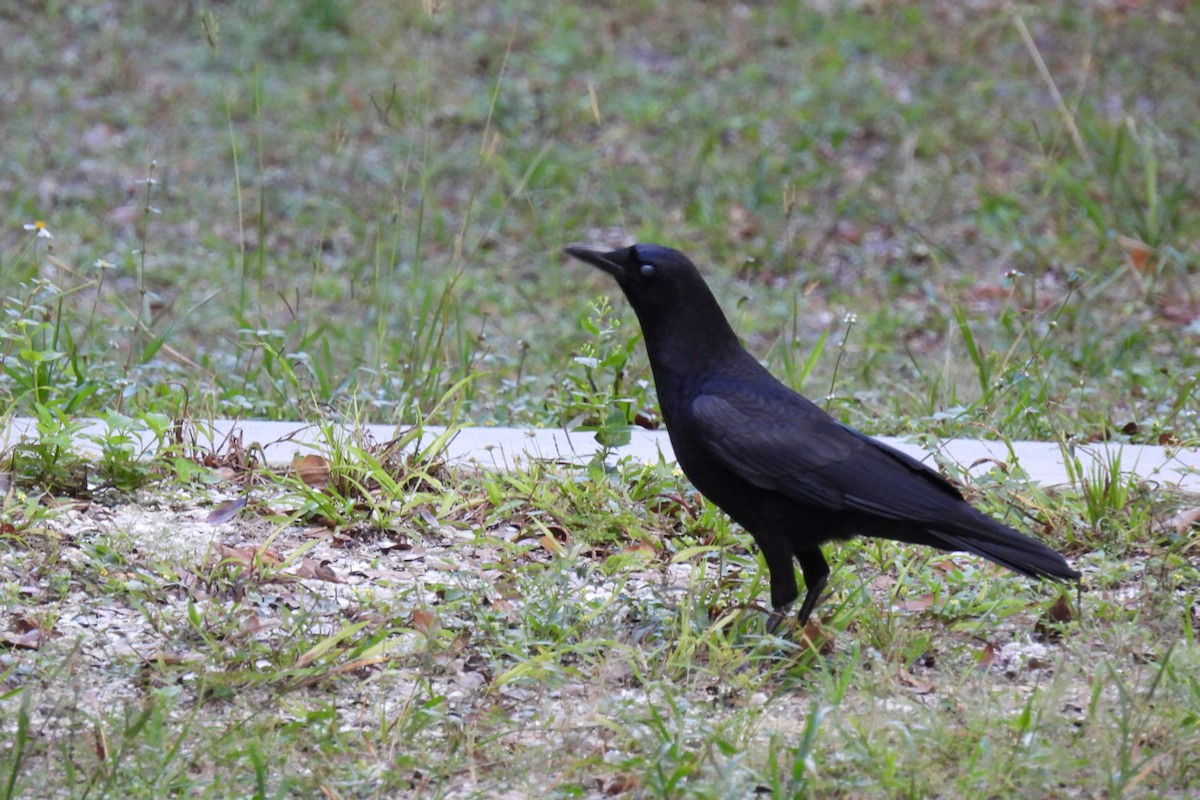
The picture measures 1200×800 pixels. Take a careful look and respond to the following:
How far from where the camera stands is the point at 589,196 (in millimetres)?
9031

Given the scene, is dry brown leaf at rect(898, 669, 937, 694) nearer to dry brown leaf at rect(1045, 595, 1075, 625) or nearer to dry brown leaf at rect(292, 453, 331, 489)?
dry brown leaf at rect(1045, 595, 1075, 625)

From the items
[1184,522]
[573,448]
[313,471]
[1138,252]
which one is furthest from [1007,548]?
[1138,252]

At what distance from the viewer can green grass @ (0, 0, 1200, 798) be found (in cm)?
304

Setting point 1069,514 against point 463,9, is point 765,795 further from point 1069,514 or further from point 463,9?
point 463,9

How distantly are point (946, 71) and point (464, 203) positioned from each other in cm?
385

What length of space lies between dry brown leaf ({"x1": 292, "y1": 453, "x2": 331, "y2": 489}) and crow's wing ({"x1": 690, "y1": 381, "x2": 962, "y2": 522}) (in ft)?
4.23

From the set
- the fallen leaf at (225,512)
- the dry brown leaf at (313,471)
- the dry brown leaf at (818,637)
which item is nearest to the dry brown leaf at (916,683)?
the dry brown leaf at (818,637)

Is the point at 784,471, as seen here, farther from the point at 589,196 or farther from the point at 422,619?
the point at 589,196

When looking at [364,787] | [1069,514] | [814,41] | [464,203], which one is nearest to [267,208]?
[464,203]

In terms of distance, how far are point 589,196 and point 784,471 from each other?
18.8 feet

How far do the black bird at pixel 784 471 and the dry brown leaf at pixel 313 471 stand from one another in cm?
115

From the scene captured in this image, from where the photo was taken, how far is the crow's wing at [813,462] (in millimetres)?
3463

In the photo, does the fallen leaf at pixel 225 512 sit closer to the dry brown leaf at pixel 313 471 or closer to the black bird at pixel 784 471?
the dry brown leaf at pixel 313 471

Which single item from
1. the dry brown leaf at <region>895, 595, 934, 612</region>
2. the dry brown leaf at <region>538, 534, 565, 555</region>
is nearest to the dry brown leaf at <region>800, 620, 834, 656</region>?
the dry brown leaf at <region>895, 595, 934, 612</region>
